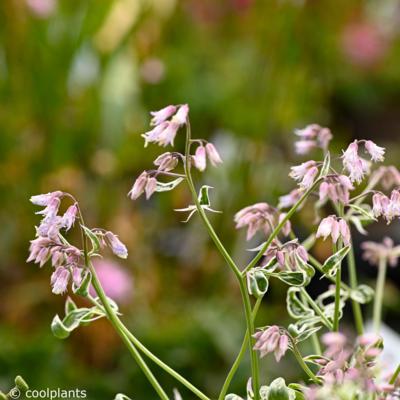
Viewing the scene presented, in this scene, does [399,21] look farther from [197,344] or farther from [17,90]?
[197,344]

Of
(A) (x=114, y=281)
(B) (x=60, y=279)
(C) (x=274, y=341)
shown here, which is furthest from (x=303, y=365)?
(A) (x=114, y=281)

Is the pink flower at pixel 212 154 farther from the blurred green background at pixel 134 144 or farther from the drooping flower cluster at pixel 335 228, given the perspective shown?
the blurred green background at pixel 134 144

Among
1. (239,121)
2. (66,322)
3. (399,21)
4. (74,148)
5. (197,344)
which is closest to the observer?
(66,322)

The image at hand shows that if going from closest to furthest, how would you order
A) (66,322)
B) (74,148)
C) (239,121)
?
1. (66,322)
2. (74,148)
3. (239,121)

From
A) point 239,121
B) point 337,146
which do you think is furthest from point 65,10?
point 337,146

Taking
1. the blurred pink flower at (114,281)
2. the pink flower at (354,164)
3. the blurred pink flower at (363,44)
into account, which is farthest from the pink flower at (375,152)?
the blurred pink flower at (363,44)

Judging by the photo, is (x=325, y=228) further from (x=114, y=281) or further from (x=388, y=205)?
(x=114, y=281)
